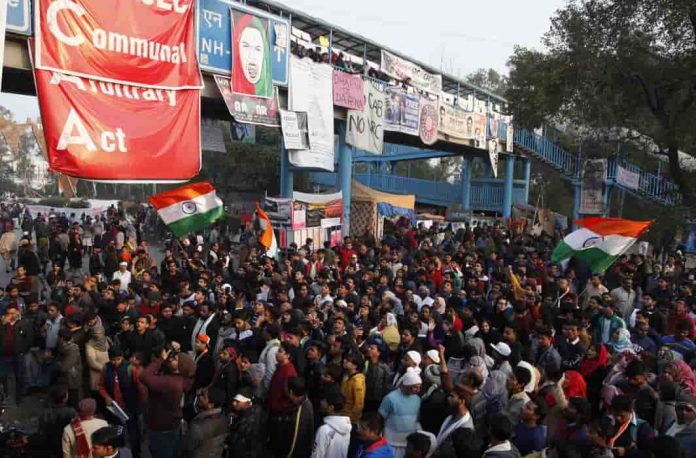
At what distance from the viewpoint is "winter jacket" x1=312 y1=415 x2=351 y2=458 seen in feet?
13.6

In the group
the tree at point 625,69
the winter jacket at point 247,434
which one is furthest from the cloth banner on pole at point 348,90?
the winter jacket at point 247,434

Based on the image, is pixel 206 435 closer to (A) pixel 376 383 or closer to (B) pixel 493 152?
(A) pixel 376 383

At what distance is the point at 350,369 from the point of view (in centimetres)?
503

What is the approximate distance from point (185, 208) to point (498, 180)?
1890 cm

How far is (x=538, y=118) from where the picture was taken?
15875 mm

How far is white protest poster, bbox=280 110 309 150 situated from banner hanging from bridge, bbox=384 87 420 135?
3.67m

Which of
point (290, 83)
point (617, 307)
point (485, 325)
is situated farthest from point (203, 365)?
point (290, 83)

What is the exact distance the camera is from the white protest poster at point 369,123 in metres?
16.4

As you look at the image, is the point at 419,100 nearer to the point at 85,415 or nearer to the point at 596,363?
the point at 596,363

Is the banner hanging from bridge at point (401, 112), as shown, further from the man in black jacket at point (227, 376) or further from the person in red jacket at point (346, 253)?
the man in black jacket at point (227, 376)

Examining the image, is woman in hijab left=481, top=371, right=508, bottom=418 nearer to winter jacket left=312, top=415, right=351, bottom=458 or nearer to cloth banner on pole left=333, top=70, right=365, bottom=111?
winter jacket left=312, top=415, right=351, bottom=458

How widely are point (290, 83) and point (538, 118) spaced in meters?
6.60

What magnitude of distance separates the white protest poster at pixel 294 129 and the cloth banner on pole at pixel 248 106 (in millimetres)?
209

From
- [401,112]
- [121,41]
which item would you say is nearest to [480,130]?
[401,112]
